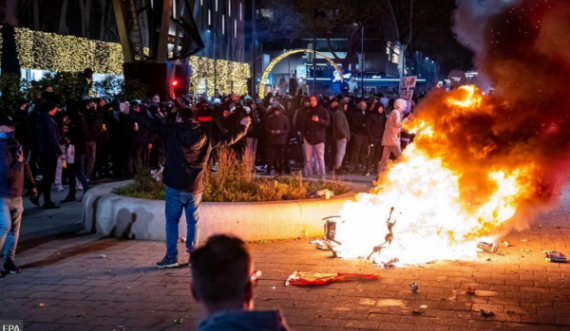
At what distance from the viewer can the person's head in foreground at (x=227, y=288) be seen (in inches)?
105

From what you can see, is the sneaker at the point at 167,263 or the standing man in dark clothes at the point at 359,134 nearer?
the sneaker at the point at 167,263

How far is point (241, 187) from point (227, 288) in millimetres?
8771

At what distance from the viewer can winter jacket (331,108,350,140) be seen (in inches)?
702

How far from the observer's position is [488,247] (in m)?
9.84

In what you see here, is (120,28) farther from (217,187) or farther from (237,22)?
(237,22)

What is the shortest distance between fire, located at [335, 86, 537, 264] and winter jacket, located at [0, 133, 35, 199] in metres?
4.00

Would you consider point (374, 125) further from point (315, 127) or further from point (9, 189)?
point (9, 189)

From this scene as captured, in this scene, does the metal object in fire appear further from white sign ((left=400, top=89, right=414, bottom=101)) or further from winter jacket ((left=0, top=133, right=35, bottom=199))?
white sign ((left=400, top=89, right=414, bottom=101))

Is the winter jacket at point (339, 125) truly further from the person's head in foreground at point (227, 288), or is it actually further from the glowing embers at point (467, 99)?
the person's head in foreground at point (227, 288)

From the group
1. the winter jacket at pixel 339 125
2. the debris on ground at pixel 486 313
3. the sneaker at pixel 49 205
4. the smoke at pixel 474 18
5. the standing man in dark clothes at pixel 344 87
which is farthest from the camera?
the standing man in dark clothes at pixel 344 87

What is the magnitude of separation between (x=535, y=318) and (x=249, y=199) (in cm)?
520

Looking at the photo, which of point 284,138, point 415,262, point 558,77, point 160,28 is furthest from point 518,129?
point 160,28

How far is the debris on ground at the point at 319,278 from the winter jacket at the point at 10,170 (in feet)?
10.8

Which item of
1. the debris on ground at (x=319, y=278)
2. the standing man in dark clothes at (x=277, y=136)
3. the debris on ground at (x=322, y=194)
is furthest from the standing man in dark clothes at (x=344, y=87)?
the debris on ground at (x=319, y=278)
